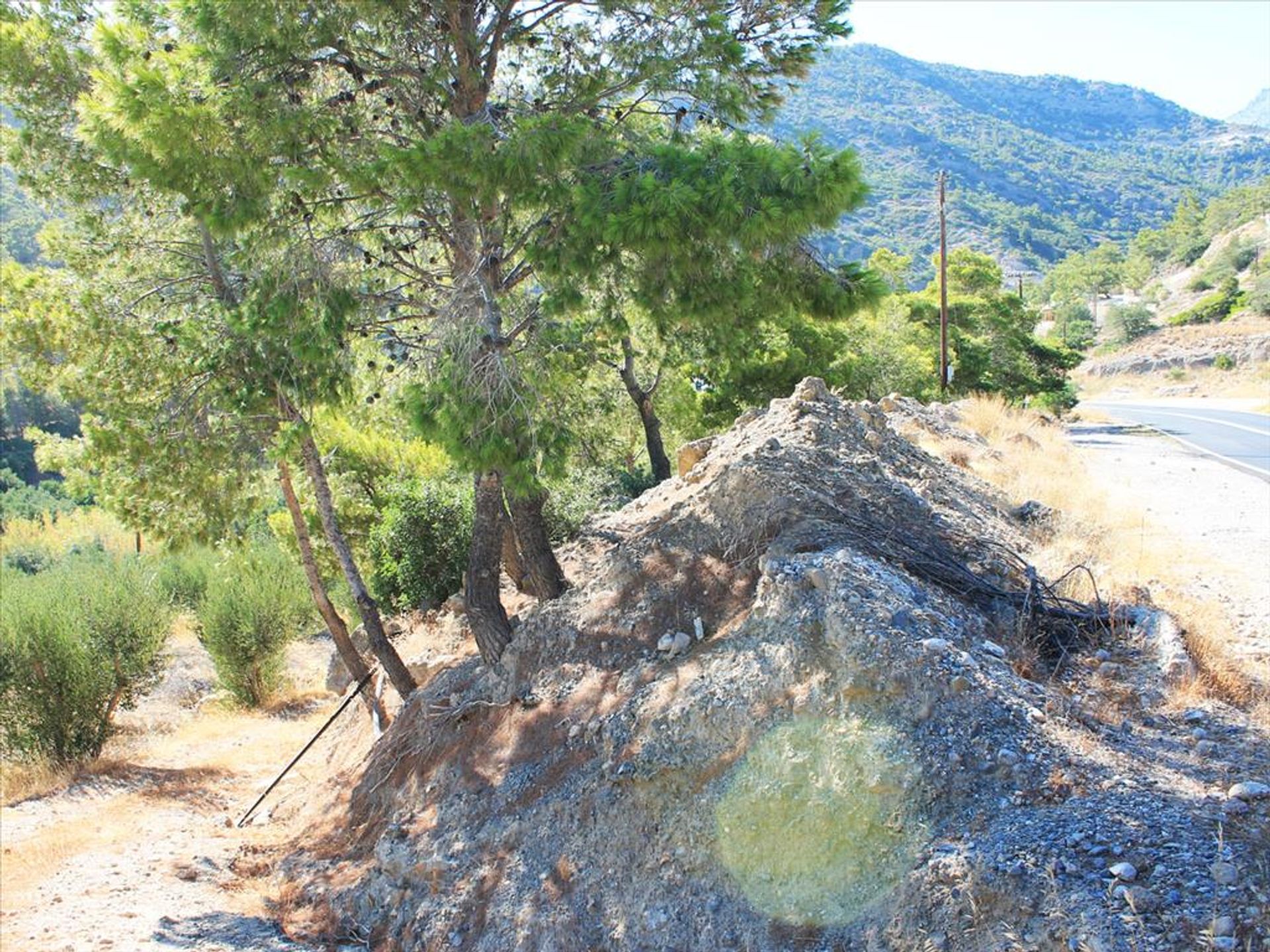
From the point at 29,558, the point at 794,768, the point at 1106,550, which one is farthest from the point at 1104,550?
the point at 29,558

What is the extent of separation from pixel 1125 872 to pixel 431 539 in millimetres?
10228

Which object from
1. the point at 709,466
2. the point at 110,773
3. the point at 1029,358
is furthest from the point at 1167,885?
the point at 1029,358

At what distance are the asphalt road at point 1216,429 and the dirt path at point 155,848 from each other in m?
15.6

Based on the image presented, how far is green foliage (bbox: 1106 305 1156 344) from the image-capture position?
251 ft

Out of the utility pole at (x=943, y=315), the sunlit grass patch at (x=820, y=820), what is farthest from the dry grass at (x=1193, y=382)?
the sunlit grass patch at (x=820, y=820)

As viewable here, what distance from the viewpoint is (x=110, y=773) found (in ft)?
43.5

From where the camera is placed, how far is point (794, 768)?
5844 mm

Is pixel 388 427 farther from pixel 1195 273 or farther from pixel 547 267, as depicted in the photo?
pixel 1195 273

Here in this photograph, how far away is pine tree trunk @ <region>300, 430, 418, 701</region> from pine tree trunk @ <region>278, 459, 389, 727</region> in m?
0.67

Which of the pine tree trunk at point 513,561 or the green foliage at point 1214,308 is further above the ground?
the pine tree trunk at point 513,561

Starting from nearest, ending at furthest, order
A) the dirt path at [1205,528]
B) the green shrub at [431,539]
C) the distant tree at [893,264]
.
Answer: the dirt path at [1205,528], the green shrub at [431,539], the distant tree at [893,264]

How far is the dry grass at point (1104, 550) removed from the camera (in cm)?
680

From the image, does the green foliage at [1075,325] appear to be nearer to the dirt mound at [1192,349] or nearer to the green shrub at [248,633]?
the dirt mound at [1192,349]

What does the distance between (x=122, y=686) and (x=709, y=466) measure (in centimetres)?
943
